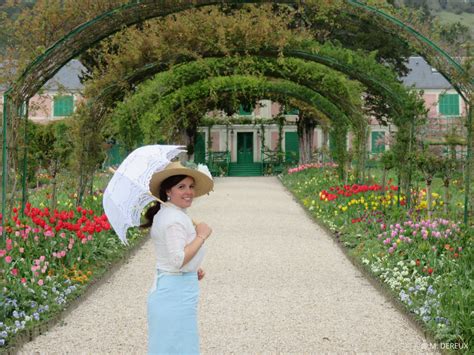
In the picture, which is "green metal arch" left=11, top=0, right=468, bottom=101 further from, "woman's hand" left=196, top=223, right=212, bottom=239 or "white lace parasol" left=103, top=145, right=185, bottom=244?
"woman's hand" left=196, top=223, right=212, bottom=239

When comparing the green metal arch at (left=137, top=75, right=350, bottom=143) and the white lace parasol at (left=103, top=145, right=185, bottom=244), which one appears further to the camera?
the green metal arch at (left=137, top=75, right=350, bottom=143)

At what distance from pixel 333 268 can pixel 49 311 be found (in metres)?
4.09

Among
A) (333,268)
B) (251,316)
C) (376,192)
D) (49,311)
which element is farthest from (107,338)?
(376,192)

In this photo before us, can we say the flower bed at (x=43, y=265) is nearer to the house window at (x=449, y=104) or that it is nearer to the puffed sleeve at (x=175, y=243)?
the puffed sleeve at (x=175, y=243)

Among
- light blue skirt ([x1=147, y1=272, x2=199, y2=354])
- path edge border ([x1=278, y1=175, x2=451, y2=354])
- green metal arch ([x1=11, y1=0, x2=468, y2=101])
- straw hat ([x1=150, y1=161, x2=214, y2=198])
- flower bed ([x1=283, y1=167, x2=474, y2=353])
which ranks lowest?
path edge border ([x1=278, y1=175, x2=451, y2=354])

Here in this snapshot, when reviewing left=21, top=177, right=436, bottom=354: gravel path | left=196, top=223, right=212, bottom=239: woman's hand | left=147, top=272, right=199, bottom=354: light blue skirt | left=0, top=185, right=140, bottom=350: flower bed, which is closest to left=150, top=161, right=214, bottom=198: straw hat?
left=196, top=223, right=212, bottom=239: woman's hand

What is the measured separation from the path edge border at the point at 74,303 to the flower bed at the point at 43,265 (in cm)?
3

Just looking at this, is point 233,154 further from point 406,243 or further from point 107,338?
point 107,338

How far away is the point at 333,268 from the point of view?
9188 mm

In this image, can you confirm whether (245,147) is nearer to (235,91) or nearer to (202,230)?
(235,91)

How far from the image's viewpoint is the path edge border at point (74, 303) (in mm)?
5312

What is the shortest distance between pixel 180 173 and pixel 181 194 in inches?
4.2

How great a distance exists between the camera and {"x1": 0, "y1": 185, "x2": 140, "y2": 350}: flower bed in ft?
18.9

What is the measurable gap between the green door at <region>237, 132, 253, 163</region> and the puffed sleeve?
123 feet
